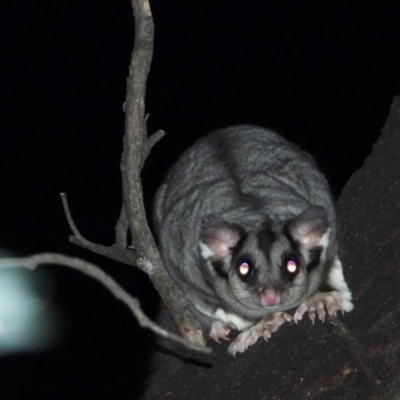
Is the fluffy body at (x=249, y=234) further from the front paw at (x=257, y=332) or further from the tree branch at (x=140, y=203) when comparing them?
the tree branch at (x=140, y=203)

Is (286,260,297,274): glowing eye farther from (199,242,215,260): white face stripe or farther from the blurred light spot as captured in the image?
the blurred light spot

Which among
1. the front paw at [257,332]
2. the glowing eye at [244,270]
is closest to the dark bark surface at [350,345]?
Answer: the front paw at [257,332]

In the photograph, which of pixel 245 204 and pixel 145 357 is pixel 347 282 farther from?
pixel 145 357

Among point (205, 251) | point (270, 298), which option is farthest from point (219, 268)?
point (270, 298)

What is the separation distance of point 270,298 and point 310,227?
430 millimetres

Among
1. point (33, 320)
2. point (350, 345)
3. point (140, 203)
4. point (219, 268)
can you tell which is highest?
point (140, 203)

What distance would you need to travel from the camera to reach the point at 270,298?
4.18m

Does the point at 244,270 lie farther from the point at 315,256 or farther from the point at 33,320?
the point at 33,320

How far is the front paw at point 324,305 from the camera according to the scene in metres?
3.97

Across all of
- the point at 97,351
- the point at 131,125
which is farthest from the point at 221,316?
the point at 97,351

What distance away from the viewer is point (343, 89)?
13820mm

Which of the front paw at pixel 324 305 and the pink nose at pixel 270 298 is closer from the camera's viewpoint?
the front paw at pixel 324 305

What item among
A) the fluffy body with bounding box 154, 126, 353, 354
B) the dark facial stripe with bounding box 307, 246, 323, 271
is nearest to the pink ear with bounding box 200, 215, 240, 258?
the fluffy body with bounding box 154, 126, 353, 354

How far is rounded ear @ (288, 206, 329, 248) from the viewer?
420cm
